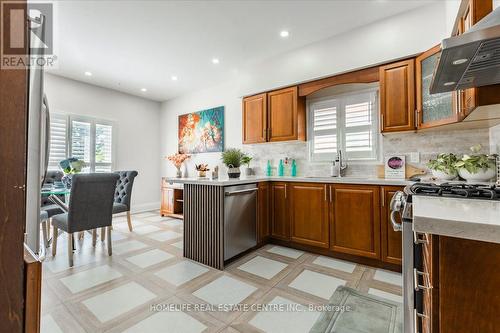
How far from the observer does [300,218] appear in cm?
288

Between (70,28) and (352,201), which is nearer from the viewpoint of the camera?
(352,201)

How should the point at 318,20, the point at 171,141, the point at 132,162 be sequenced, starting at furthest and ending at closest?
the point at 171,141
the point at 132,162
the point at 318,20

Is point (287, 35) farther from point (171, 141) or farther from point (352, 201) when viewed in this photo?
point (171, 141)

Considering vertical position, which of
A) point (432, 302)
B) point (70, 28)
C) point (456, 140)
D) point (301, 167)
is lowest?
point (432, 302)

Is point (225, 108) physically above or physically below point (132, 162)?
above

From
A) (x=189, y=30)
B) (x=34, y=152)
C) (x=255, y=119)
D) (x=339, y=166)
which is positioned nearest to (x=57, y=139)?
(x=189, y=30)

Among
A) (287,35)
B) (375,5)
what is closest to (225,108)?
(287,35)

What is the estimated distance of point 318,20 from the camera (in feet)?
8.86

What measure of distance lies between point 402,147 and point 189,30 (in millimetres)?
3055

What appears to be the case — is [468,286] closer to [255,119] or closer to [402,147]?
[402,147]

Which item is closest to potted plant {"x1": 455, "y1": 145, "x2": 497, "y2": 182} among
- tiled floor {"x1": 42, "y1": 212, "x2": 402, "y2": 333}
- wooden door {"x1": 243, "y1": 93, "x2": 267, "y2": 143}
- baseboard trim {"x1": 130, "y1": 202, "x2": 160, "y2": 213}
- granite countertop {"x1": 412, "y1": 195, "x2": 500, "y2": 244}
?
tiled floor {"x1": 42, "y1": 212, "x2": 402, "y2": 333}

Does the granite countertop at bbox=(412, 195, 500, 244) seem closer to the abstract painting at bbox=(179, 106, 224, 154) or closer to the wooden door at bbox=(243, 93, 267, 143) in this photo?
the wooden door at bbox=(243, 93, 267, 143)

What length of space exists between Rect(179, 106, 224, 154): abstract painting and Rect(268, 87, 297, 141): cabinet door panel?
55.4 inches

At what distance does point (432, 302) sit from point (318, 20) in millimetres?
2992
